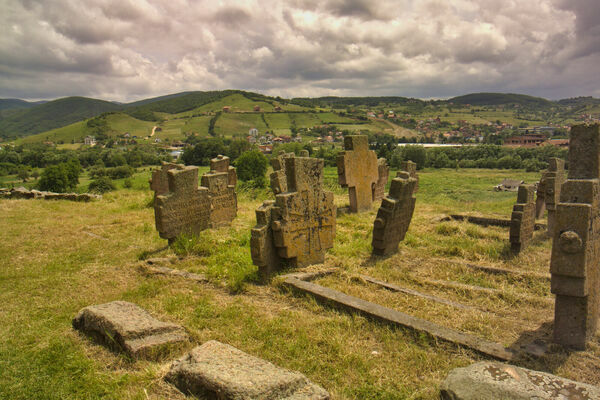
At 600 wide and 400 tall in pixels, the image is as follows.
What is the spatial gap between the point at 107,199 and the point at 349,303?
644 inches

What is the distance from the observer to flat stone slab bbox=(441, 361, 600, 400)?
3.24 meters

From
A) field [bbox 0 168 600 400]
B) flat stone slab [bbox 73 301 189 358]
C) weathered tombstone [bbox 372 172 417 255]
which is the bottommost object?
field [bbox 0 168 600 400]

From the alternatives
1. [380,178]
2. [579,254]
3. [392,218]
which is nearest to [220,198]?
[392,218]

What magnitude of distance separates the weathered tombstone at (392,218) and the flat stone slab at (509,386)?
4.96 meters

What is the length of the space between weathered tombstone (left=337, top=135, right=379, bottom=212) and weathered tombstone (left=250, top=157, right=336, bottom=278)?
222 inches

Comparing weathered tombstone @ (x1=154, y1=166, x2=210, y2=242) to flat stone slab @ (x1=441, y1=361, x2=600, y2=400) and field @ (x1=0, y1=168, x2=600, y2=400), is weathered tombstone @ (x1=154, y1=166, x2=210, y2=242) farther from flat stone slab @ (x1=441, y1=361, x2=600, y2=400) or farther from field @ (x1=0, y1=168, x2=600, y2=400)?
flat stone slab @ (x1=441, y1=361, x2=600, y2=400)

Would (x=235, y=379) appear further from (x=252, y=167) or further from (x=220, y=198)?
(x=252, y=167)

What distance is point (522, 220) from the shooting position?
29.0ft

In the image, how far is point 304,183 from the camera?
766 cm

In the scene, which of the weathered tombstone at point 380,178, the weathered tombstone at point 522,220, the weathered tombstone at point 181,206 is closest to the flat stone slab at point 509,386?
the weathered tombstone at point 522,220

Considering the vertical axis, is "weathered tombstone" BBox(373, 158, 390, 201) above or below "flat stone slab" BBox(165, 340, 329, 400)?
above

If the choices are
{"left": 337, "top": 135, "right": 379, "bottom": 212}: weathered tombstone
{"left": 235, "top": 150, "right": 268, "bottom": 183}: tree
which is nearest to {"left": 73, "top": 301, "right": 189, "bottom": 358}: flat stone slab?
{"left": 337, "top": 135, "right": 379, "bottom": 212}: weathered tombstone

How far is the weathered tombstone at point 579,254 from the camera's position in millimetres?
4309

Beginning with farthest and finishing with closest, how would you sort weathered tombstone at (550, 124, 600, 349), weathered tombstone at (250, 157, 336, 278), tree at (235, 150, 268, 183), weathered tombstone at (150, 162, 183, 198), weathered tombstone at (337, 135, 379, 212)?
tree at (235, 150, 268, 183) < weathered tombstone at (150, 162, 183, 198) < weathered tombstone at (337, 135, 379, 212) < weathered tombstone at (250, 157, 336, 278) < weathered tombstone at (550, 124, 600, 349)
